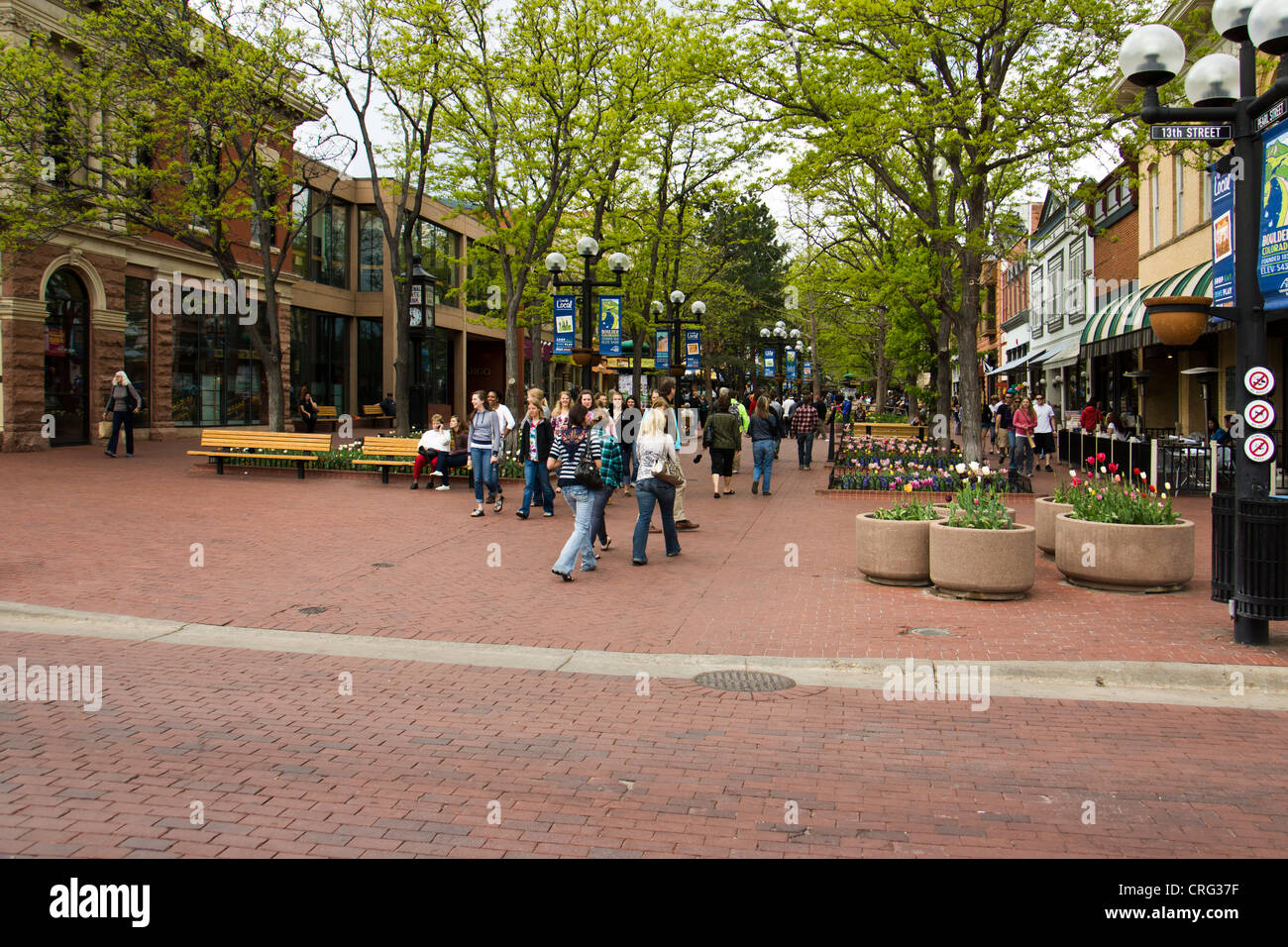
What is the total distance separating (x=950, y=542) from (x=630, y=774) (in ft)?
17.4

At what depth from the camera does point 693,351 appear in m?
33.2

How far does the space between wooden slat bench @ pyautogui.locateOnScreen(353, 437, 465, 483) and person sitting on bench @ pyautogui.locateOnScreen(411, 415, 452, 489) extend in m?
0.71

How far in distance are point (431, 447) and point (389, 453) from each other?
5.38 feet

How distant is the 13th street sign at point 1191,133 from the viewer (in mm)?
7691

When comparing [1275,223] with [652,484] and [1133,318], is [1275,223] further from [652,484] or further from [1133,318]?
[652,484]

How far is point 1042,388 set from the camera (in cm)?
4956

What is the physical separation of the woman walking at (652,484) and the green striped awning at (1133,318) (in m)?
11.9

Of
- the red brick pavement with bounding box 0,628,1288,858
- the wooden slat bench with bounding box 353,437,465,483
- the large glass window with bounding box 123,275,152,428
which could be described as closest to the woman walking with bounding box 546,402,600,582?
the red brick pavement with bounding box 0,628,1288,858

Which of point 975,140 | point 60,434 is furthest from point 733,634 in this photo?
point 60,434

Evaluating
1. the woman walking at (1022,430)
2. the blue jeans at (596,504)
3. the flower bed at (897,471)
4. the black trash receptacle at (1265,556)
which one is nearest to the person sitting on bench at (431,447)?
the flower bed at (897,471)

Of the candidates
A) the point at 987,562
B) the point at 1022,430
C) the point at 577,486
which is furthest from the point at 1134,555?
the point at 1022,430

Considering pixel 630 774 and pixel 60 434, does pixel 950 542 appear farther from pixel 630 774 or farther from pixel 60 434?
pixel 60 434

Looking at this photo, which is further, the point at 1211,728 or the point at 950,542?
the point at 950,542

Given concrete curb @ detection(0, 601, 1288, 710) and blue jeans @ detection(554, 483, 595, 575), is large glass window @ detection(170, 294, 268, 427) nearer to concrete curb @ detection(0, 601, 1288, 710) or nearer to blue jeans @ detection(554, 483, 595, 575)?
blue jeans @ detection(554, 483, 595, 575)
